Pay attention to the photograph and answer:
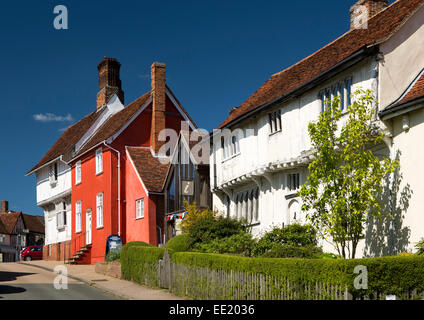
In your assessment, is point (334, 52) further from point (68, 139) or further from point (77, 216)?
point (68, 139)

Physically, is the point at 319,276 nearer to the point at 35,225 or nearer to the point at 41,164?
the point at 41,164

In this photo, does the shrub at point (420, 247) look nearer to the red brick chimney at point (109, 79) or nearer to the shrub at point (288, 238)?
the shrub at point (288, 238)

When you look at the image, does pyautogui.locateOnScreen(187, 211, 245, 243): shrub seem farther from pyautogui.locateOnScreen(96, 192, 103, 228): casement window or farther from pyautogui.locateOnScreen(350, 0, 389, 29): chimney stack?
pyautogui.locateOnScreen(96, 192, 103, 228): casement window

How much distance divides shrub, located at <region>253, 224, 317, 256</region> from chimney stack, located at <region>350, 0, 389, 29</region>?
812cm

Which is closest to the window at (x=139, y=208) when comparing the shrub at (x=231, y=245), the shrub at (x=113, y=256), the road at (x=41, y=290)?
the shrub at (x=113, y=256)

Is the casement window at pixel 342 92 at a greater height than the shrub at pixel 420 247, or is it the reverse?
the casement window at pixel 342 92

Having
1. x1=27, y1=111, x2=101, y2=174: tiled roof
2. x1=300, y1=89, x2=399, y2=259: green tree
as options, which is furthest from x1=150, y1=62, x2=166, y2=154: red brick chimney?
x1=300, y1=89, x2=399, y2=259: green tree

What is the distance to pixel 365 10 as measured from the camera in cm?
2250

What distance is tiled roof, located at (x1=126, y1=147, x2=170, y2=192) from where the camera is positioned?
32456 millimetres

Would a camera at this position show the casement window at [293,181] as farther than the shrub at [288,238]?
Yes

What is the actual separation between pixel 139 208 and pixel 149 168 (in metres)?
2.35

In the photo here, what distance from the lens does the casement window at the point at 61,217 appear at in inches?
1671

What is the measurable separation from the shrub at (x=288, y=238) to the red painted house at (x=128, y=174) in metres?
12.9

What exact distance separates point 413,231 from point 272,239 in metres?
5.76
